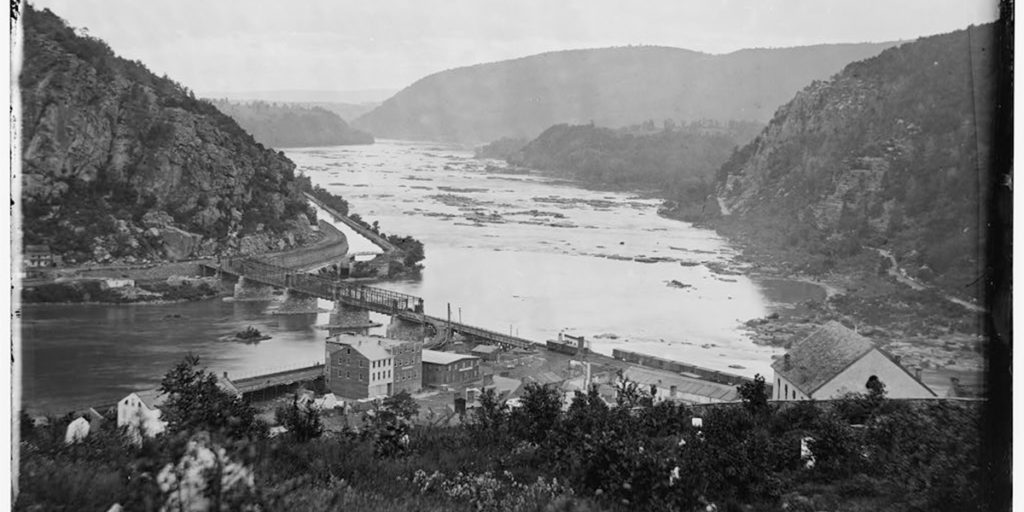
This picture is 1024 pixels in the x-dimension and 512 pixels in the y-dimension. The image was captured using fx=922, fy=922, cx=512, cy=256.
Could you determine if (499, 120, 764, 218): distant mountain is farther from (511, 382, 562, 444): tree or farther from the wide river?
(511, 382, 562, 444): tree

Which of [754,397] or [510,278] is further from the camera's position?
[510,278]

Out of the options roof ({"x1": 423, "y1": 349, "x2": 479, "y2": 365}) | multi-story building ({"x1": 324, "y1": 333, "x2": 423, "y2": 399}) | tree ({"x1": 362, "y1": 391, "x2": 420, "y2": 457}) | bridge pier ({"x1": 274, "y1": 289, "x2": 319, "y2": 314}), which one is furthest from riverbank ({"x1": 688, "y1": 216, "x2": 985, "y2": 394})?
bridge pier ({"x1": 274, "y1": 289, "x2": 319, "y2": 314})

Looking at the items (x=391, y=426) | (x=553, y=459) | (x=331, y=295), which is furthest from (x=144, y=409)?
(x=331, y=295)

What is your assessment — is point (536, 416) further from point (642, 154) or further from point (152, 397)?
point (642, 154)

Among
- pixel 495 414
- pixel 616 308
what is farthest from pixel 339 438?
pixel 616 308

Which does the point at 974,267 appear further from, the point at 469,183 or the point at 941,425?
the point at 469,183
